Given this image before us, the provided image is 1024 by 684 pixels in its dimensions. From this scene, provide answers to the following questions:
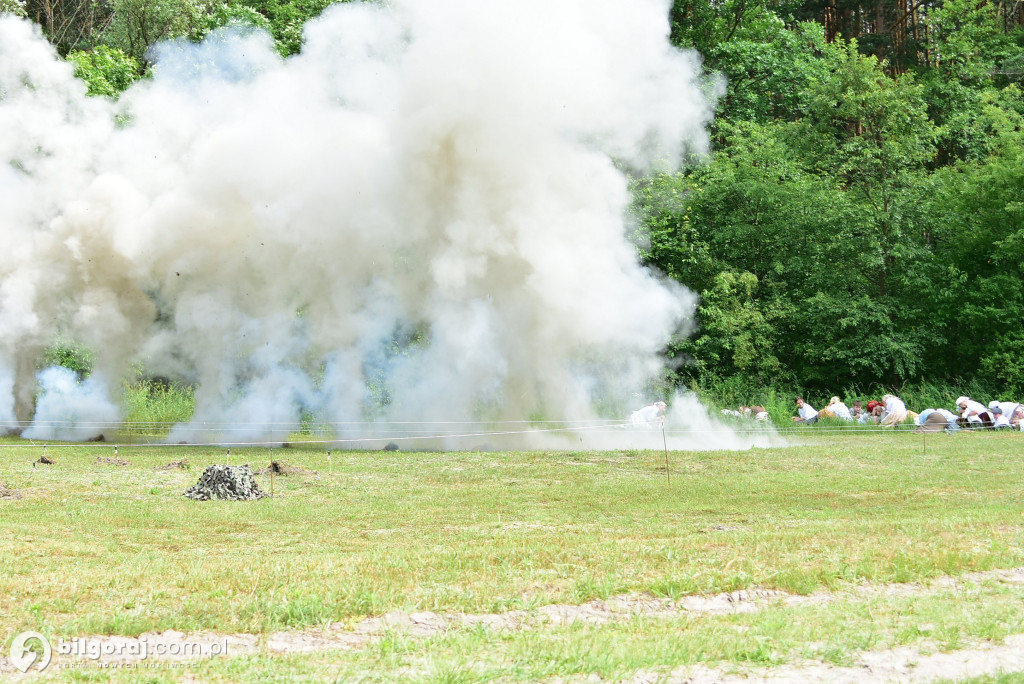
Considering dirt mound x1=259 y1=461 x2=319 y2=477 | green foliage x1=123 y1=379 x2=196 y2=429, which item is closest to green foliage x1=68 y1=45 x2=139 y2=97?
green foliage x1=123 y1=379 x2=196 y2=429

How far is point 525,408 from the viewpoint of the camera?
21.4 meters

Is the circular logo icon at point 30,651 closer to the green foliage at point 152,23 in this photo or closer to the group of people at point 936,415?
the group of people at point 936,415

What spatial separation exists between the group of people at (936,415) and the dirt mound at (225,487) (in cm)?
1681

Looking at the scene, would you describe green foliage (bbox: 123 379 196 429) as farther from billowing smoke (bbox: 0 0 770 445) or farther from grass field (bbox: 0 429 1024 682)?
grass field (bbox: 0 429 1024 682)

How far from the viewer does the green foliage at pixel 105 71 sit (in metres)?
25.9

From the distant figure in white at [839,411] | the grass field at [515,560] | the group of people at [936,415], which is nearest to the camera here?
the grass field at [515,560]

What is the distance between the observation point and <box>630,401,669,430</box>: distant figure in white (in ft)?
72.7

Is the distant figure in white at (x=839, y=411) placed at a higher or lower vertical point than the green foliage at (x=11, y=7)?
lower

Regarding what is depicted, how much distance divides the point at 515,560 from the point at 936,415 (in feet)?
63.6

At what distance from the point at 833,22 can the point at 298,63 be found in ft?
102

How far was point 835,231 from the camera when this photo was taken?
3162cm

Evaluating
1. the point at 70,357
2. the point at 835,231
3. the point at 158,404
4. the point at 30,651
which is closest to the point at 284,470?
the point at 30,651

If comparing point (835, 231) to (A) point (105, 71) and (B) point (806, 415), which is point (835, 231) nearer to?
(B) point (806, 415)

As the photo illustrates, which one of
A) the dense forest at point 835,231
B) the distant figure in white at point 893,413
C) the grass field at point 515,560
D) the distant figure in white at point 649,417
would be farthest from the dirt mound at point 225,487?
the dense forest at point 835,231
